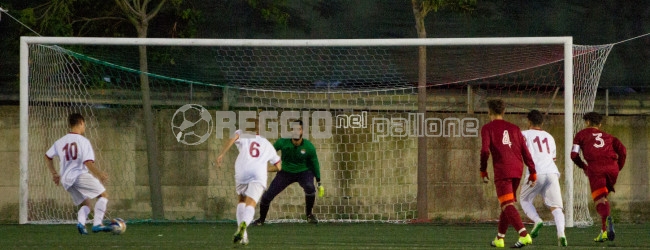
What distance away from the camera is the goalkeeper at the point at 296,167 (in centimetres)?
1487

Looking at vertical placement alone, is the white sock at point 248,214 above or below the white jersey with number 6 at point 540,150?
below

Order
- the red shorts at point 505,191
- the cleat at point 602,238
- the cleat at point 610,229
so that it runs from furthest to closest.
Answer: the cleat at point 602,238
the cleat at point 610,229
the red shorts at point 505,191

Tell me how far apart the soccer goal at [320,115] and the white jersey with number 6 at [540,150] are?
4.59m

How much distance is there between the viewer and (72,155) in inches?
442

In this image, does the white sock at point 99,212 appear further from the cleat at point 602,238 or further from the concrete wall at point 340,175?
the cleat at point 602,238

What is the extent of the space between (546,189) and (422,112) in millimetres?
5345

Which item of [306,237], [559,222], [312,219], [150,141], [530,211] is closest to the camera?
[559,222]

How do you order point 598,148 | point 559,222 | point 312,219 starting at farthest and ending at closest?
point 312,219, point 598,148, point 559,222

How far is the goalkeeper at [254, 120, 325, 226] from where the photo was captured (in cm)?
1487

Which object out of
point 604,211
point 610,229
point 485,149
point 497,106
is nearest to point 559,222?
point 610,229

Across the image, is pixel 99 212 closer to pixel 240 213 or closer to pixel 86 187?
pixel 86 187

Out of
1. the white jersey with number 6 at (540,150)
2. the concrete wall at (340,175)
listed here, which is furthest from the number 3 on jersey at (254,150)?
the concrete wall at (340,175)

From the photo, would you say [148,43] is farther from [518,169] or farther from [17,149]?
[518,169]

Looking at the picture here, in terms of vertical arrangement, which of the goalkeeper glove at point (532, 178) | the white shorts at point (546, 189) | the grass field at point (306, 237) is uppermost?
the goalkeeper glove at point (532, 178)
